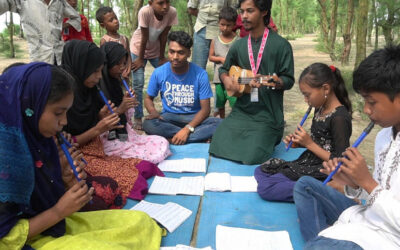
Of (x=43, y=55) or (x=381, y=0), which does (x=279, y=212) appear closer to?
(x=43, y=55)

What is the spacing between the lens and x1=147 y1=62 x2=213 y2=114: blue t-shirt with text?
3811mm

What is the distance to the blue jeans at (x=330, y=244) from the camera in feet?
4.51

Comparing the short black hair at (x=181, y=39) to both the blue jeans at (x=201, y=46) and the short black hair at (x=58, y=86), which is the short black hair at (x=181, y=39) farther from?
the short black hair at (x=58, y=86)

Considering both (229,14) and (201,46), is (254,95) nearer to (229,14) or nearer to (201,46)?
(229,14)

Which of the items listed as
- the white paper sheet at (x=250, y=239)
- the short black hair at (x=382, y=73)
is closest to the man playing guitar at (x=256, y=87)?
the white paper sheet at (x=250, y=239)

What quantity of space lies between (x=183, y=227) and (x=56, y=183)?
35.4 inches

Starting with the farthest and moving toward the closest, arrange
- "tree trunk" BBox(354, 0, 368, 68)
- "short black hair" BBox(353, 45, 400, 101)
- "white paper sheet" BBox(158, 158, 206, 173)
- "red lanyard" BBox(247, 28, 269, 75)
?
"tree trunk" BBox(354, 0, 368, 68) → "red lanyard" BBox(247, 28, 269, 75) → "white paper sheet" BBox(158, 158, 206, 173) → "short black hair" BBox(353, 45, 400, 101)

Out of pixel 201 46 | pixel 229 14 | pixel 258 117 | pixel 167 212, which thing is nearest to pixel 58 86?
pixel 167 212

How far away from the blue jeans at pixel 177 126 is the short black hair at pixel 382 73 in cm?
246

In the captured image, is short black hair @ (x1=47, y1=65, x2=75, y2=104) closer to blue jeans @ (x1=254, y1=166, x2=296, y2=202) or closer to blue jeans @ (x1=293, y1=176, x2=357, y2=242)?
blue jeans @ (x1=293, y1=176, x2=357, y2=242)

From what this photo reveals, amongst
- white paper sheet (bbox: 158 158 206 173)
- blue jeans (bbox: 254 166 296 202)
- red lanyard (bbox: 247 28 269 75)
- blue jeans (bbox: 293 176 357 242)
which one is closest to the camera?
blue jeans (bbox: 293 176 357 242)

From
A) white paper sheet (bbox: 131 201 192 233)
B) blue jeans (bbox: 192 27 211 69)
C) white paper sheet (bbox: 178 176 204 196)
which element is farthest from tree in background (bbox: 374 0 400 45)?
white paper sheet (bbox: 131 201 192 233)

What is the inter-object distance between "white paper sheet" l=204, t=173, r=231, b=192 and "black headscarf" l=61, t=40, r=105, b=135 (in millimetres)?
1090

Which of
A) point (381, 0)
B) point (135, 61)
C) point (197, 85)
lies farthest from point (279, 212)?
point (381, 0)
